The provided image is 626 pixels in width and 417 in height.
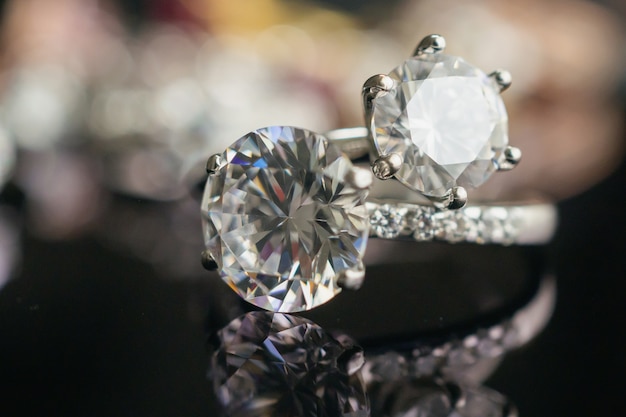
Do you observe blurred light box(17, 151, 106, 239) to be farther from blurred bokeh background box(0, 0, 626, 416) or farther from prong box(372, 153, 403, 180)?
prong box(372, 153, 403, 180)

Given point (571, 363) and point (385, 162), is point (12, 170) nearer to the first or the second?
point (385, 162)

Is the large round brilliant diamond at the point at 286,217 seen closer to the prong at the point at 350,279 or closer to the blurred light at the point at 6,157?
the prong at the point at 350,279

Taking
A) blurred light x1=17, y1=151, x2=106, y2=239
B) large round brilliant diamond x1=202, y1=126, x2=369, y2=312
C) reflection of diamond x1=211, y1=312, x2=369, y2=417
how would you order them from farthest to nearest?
blurred light x1=17, y1=151, x2=106, y2=239 < large round brilliant diamond x1=202, y1=126, x2=369, y2=312 < reflection of diamond x1=211, y1=312, x2=369, y2=417

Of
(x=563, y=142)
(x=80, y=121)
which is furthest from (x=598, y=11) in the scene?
(x=80, y=121)

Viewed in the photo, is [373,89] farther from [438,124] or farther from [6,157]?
[6,157]

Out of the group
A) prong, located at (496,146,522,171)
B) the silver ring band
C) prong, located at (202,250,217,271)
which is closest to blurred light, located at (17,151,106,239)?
prong, located at (202,250,217,271)

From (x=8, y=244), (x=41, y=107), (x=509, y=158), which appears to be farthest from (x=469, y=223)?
(x=41, y=107)

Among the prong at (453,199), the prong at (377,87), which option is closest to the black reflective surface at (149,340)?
the prong at (453,199)
